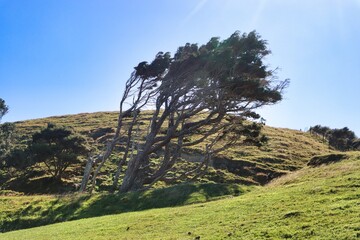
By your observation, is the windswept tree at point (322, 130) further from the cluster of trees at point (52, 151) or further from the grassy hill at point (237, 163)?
the cluster of trees at point (52, 151)

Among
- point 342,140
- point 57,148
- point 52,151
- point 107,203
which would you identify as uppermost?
point 342,140

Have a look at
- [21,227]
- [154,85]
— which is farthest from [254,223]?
[154,85]

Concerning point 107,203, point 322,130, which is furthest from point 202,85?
point 322,130

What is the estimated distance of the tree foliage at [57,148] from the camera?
5494 cm

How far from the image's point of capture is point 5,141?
78.5 meters

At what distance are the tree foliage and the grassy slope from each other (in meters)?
32.9

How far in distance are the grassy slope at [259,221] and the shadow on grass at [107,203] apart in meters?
5.84

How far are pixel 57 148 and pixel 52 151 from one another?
983mm

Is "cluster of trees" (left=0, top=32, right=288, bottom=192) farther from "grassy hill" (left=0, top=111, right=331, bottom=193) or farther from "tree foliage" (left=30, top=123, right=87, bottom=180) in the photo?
"tree foliage" (left=30, top=123, right=87, bottom=180)

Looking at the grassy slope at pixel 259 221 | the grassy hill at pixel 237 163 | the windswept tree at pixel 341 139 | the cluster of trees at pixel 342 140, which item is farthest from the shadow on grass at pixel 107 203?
the windswept tree at pixel 341 139

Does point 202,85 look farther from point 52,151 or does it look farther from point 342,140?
point 342,140

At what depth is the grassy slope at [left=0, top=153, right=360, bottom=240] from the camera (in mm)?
12281

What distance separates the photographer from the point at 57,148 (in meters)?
55.9

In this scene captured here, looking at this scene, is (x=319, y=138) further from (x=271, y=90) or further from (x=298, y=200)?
(x=298, y=200)
